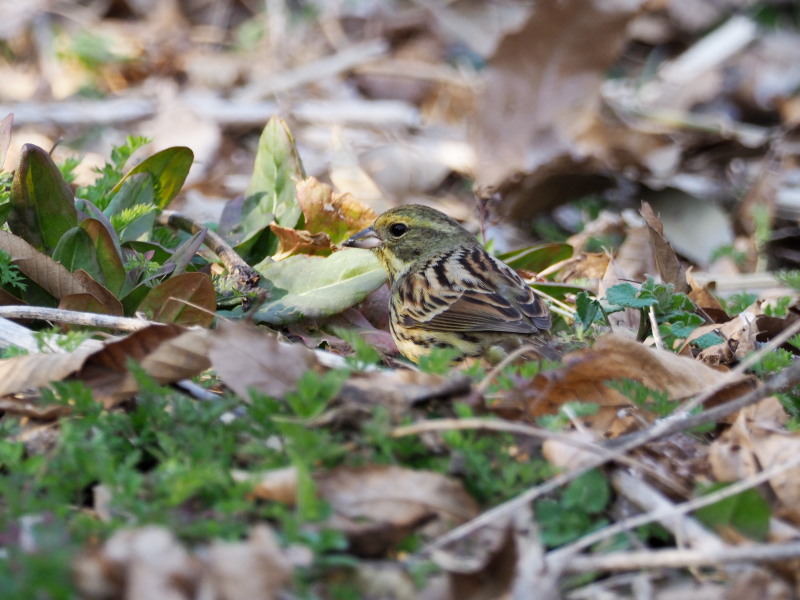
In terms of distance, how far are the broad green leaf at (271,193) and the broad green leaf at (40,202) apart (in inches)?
39.3

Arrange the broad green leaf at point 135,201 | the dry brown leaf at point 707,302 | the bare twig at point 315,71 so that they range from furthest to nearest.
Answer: the bare twig at point 315,71
the dry brown leaf at point 707,302
the broad green leaf at point 135,201

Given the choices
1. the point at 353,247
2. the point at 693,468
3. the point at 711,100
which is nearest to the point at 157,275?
the point at 353,247

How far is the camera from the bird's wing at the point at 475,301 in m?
4.46

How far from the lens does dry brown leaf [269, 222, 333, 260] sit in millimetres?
4660

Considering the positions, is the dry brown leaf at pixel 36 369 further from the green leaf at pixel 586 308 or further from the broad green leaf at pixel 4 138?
the green leaf at pixel 586 308

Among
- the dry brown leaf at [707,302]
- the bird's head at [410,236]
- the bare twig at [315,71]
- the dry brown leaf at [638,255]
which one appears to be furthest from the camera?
the bare twig at [315,71]

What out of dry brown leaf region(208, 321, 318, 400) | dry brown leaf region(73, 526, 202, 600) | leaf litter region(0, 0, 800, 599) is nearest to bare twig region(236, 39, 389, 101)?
leaf litter region(0, 0, 800, 599)

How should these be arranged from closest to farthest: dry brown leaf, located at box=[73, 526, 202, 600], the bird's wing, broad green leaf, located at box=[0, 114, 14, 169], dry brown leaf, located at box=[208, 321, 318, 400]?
dry brown leaf, located at box=[73, 526, 202, 600], dry brown leaf, located at box=[208, 321, 318, 400], broad green leaf, located at box=[0, 114, 14, 169], the bird's wing

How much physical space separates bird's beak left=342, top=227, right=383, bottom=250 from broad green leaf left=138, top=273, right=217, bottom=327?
3.84ft

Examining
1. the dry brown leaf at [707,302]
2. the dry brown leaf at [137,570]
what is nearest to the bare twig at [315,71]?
the dry brown leaf at [707,302]

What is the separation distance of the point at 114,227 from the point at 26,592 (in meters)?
2.28

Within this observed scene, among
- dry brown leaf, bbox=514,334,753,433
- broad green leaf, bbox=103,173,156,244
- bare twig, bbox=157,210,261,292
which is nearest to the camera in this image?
dry brown leaf, bbox=514,334,753,433

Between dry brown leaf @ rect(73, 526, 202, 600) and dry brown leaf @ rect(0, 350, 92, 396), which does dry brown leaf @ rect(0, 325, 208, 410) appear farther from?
dry brown leaf @ rect(73, 526, 202, 600)

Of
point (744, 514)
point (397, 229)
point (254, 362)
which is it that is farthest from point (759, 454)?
point (397, 229)
